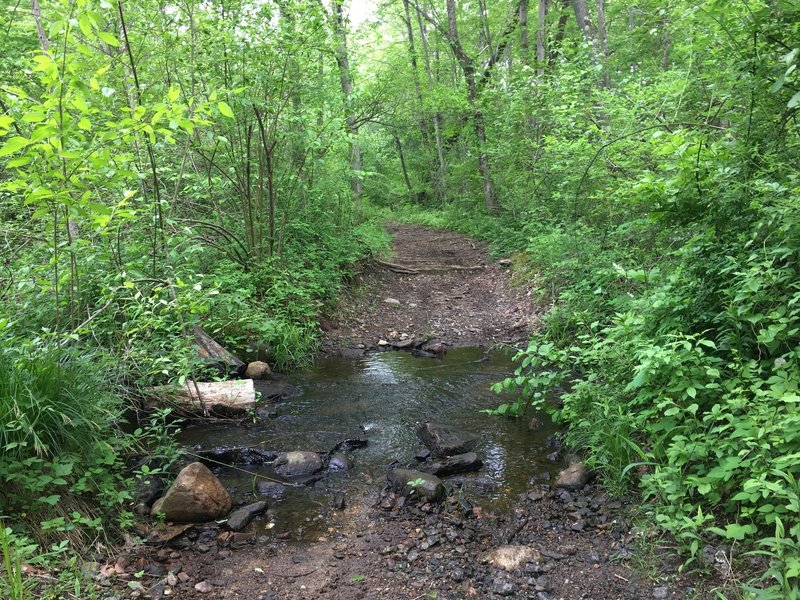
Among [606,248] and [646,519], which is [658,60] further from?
[646,519]

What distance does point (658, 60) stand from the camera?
15.7 m

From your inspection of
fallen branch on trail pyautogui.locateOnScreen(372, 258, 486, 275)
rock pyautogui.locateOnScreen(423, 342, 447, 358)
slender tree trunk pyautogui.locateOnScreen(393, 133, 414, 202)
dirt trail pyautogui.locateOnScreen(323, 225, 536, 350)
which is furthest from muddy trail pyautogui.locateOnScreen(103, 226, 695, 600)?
slender tree trunk pyautogui.locateOnScreen(393, 133, 414, 202)

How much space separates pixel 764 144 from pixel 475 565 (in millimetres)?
4384

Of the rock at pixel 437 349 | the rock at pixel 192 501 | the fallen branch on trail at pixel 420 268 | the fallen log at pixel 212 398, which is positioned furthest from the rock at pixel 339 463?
the fallen branch on trail at pixel 420 268

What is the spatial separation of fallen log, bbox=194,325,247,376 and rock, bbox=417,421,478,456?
291 centimetres

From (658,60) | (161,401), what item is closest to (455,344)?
(161,401)

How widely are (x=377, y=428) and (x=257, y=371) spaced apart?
252cm

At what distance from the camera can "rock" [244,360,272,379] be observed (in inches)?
284

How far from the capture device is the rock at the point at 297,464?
4.82 metres

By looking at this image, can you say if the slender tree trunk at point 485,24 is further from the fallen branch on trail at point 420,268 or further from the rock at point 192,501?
the rock at point 192,501

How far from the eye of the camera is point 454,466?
188 inches

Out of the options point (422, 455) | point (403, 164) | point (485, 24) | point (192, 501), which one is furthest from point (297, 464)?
point (403, 164)

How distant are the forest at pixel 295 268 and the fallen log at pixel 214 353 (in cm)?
26

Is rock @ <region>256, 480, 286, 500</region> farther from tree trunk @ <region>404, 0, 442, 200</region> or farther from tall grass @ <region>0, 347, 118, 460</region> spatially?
tree trunk @ <region>404, 0, 442, 200</region>
